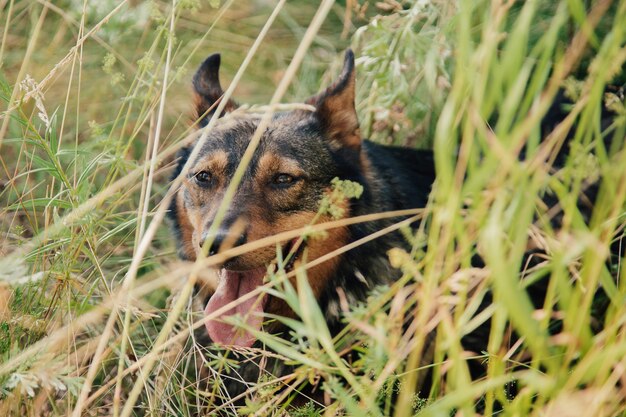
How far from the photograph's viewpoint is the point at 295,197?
118 inches

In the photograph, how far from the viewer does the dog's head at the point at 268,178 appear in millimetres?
2816

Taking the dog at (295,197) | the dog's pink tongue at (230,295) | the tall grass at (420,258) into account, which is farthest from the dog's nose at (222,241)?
the dog's pink tongue at (230,295)

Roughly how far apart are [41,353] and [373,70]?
84.8 inches

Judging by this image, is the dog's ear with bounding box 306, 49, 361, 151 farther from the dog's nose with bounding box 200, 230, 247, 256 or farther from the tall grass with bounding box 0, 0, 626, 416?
the dog's nose with bounding box 200, 230, 247, 256

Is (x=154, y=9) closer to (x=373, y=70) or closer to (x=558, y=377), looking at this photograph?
(x=373, y=70)

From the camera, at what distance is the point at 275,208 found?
9.61 ft

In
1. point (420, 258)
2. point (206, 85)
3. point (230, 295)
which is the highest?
point (206, 85)

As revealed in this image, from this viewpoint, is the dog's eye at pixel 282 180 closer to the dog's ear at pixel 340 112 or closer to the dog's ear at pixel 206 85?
the dog's ear at pixel 340 112

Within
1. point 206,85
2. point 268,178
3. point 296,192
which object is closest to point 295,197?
point 296,192

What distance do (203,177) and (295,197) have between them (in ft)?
1.40

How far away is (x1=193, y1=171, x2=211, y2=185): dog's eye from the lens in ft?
10.1

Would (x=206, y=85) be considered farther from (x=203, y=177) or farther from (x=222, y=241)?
(x=222, y=241)

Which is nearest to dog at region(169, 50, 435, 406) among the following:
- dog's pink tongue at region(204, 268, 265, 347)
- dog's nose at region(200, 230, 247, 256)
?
dog's pink tongue at region(204, 268, 265, 347)

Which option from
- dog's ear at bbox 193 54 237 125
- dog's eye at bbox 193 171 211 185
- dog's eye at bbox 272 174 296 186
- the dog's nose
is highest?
dog's ear at bbox 193 54 237 125
